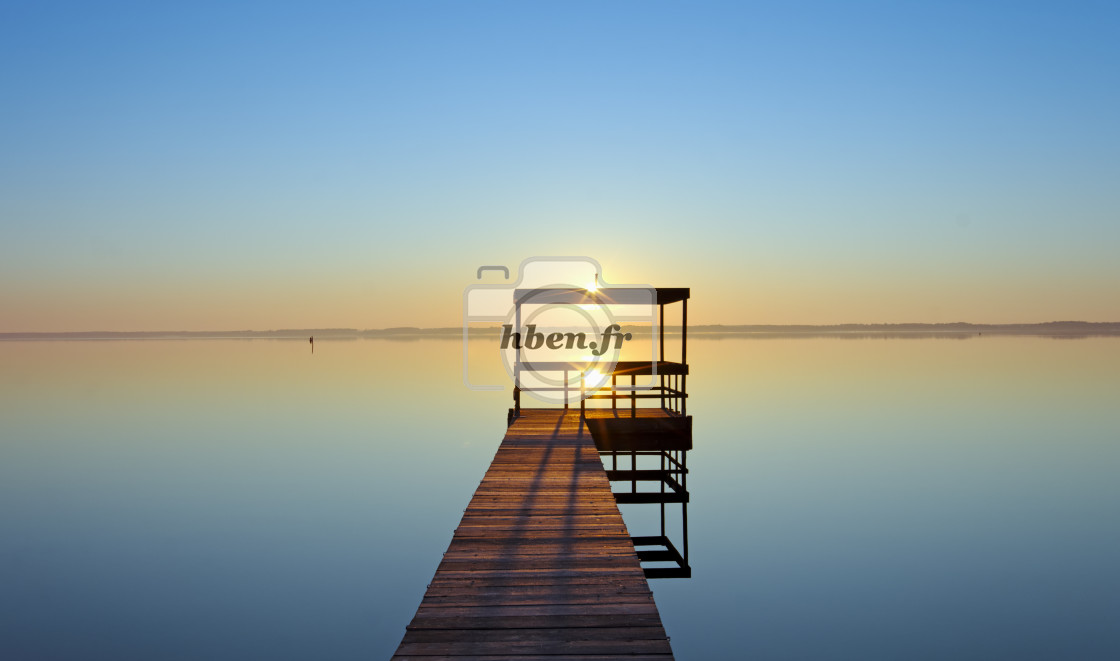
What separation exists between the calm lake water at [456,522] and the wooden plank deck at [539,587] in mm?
2716

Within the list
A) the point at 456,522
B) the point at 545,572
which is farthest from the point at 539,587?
the point at 456,522

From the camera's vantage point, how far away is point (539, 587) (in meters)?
5.54

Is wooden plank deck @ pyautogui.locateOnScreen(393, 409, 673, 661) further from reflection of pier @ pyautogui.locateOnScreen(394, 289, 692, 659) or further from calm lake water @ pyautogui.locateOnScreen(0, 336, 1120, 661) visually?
calm lake water @ pyautogui.locateOnScreen(0, 336, 1120, 661)

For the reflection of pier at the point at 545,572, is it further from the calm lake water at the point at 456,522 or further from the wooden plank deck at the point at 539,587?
the calm lake water at the point at 456,522

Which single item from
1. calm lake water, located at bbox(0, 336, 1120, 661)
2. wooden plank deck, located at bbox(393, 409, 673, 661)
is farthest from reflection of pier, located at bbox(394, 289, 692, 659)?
calm lake water, located at bbox(0, 336, 1120, 661)

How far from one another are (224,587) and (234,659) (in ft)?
7.84

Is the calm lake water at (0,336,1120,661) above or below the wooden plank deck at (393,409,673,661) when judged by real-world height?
below

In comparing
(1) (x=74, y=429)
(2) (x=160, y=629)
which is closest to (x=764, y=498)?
(2) (x=160, y=629)

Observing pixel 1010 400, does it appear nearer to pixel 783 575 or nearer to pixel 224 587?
pixel 783 575

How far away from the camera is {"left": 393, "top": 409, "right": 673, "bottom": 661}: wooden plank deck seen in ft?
14.7

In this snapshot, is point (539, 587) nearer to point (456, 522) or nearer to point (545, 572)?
point (545, 572)

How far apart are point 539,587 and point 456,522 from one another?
9.72m

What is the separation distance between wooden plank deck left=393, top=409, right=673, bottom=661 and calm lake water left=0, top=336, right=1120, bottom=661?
8.91 feet

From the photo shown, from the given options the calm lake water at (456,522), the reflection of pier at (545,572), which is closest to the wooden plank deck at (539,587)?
the reflection of pier at (545,572)
